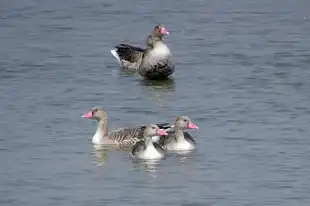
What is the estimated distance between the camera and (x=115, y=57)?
2936cm

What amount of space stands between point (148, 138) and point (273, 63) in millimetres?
8025

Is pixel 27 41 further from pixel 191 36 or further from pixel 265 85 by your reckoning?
pixel 265 85

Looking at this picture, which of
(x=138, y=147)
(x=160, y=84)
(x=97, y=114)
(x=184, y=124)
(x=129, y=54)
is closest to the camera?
(x=138, y=147)

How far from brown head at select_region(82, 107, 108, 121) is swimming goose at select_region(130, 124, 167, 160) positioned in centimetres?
135

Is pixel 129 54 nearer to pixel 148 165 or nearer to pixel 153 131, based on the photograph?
pixel 153 131

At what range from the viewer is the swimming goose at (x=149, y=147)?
21.3 meters

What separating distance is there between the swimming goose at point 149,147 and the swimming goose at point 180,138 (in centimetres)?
36

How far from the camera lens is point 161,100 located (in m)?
25.9

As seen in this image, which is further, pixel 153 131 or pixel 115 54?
pixel 115 54

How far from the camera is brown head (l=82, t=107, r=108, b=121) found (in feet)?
74.8

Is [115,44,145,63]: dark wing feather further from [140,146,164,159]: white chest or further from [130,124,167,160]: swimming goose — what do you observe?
[140,146,164,159]: white chest

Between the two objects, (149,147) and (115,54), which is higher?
(115,54)

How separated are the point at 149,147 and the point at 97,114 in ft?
5.68

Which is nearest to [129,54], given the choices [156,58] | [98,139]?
[156,58]
